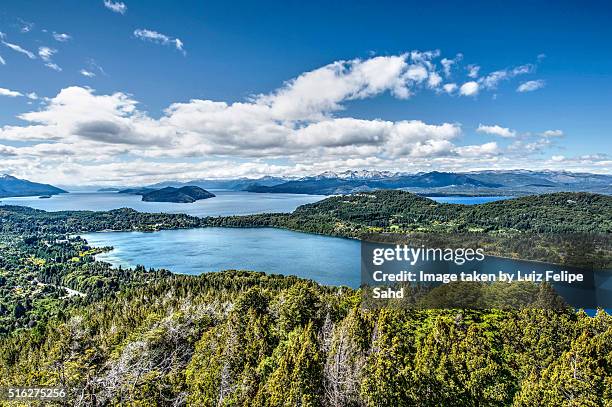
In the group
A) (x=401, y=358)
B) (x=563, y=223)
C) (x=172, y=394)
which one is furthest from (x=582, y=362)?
(x=563, y=223)

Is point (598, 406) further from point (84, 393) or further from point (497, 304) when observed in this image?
point (84, 393)

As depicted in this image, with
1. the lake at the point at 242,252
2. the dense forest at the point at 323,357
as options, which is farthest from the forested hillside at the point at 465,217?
the dense forest at the point at 323,357

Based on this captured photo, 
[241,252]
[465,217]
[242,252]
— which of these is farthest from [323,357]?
[465,217]

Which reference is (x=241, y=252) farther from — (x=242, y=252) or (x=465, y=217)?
(x=465, y=217)

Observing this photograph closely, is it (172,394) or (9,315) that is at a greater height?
(172,394)

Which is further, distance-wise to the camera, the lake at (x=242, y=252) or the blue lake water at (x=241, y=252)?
the blue lake water at (x=241, y=252)

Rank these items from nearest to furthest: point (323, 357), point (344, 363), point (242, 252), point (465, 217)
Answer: point (344, 363), point (323, 357), point (242, 252), point (465, 217)

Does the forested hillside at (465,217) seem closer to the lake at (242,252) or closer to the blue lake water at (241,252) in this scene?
the lake at (242,252)

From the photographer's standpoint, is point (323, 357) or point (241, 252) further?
point (241, 252)
